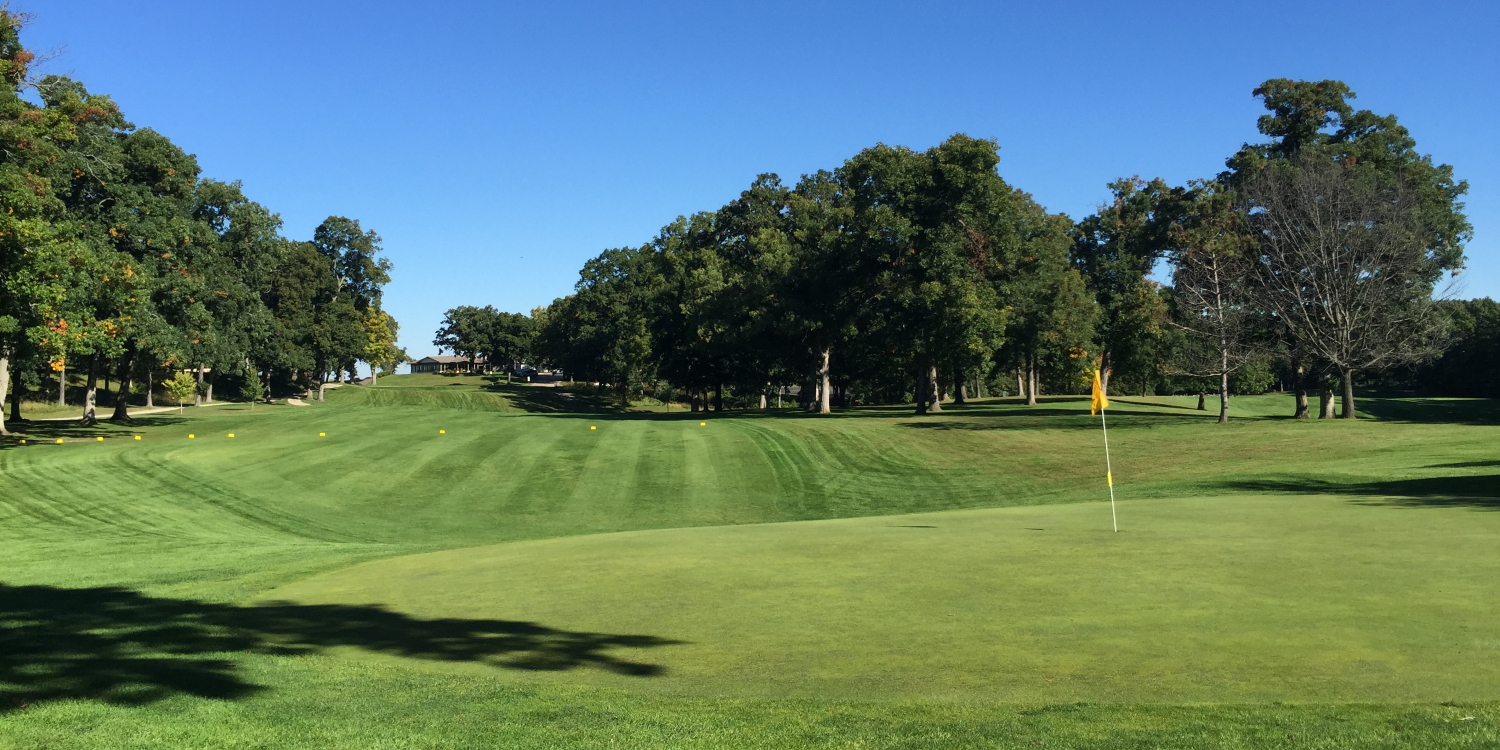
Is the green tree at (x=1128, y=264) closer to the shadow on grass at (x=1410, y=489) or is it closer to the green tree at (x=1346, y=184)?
the green tree at (x=1346, y=184)

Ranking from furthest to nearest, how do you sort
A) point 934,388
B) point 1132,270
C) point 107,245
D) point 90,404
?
point 934,388, point 1132,270, point 90,404, point 107,245

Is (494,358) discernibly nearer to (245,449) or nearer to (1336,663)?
(245,449)

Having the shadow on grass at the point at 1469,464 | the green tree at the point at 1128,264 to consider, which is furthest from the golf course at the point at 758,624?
the green tree at the point at 1128,264

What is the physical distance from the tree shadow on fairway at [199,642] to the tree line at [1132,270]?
41241 millimetres

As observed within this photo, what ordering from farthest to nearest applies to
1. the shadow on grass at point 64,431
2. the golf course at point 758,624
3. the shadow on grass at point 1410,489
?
the shadow on grass at point 64,431, the shadow on grass at point 1410,489, the golf course at point 758,624

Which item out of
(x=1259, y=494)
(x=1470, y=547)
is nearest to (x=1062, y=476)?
(x=1259, y=494)

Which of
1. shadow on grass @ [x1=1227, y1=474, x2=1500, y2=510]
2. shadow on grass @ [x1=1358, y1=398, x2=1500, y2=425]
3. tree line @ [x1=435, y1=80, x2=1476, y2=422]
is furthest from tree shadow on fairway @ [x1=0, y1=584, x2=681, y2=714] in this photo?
shadow on grass @ [x1=1358, y1=398, x2=1500, y2=425]

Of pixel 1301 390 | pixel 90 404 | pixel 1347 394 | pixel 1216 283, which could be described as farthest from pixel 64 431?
pixel 1347 394

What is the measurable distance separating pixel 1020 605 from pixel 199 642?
8185mm

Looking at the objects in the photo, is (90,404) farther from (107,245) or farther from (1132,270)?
(1132,270)

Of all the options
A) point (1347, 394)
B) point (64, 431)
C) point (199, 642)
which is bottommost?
point (199, 642)

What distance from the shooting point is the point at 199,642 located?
9.34 metres

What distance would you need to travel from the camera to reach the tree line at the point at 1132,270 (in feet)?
150

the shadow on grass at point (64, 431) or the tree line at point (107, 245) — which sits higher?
the tree line at point (107, 245)
